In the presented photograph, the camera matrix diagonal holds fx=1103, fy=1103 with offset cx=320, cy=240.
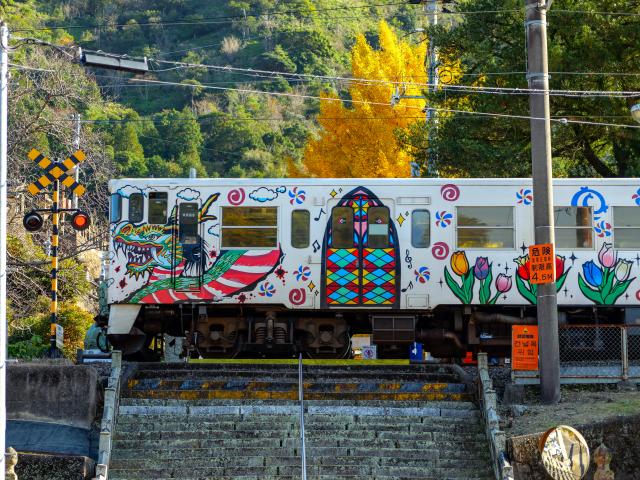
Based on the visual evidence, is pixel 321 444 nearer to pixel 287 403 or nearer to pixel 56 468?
pixel 287 403

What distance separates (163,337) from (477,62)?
11816 mm

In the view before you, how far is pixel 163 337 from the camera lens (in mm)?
21516

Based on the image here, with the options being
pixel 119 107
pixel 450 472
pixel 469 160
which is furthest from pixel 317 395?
pixel 119 107

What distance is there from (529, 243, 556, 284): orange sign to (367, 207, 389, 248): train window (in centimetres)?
308

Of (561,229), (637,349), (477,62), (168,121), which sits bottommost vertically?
(637,349)

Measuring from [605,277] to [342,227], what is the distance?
4858 millimetres

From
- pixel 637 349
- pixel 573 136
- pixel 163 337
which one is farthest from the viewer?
pixel 573 136

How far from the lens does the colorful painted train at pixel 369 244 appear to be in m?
19.9

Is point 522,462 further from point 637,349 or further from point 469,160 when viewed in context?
point 469,160

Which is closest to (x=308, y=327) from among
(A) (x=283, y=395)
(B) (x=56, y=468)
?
(A) (x=283, y=395)

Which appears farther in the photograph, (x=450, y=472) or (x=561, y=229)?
(x=561, y=229)

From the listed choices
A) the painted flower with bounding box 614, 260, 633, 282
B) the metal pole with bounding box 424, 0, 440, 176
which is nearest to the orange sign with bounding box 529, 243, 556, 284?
the painted flower with bounding box 614, 260, 633, 282

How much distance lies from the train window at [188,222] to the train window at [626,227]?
25.0ft

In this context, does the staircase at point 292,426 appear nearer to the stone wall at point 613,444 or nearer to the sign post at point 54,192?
the stone wall at point 613,444
